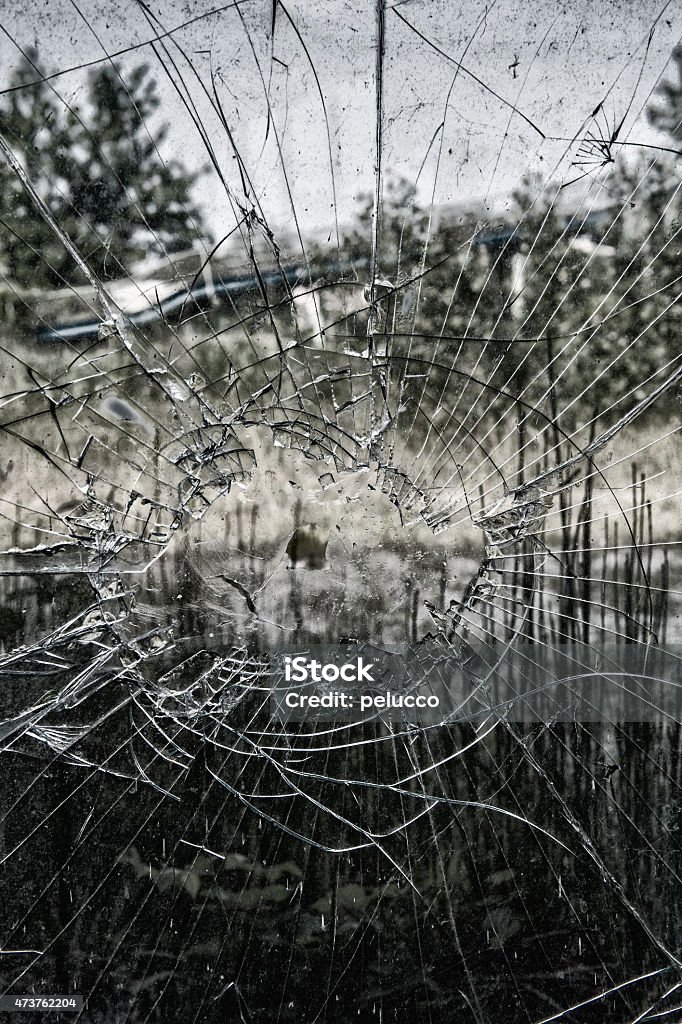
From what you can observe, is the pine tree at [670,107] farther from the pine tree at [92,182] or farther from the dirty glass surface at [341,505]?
the pine tree at [92,182]

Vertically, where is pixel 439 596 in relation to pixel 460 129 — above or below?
below

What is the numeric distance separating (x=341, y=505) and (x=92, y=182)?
592 mm

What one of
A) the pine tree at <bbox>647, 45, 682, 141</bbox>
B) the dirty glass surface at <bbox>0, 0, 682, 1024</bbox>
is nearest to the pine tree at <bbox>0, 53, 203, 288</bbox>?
the dirty glass surface at <bbox>0, 0, 682, 1024</bbox>

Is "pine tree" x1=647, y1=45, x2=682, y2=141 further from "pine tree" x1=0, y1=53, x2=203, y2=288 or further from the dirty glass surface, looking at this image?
"pine tree" x1=0, y1=53, x2=203, y2=288

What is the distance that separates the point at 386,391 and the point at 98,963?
0.98m

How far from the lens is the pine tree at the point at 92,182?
102 cm

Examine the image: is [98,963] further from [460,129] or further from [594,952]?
[460,129]

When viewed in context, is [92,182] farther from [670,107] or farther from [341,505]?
[670,107]

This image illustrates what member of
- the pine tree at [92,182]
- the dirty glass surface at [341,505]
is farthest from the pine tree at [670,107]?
the pine tree at [92,182]

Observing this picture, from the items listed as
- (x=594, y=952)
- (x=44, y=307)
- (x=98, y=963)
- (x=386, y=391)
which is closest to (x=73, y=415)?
(x=44, y=307)

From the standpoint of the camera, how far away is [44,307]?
3.41 feet

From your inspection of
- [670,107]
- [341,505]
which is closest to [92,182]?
[341,505]

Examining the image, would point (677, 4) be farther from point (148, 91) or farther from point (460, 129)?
point (148, 91)

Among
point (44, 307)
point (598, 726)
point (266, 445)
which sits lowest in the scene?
point (598, 726)
